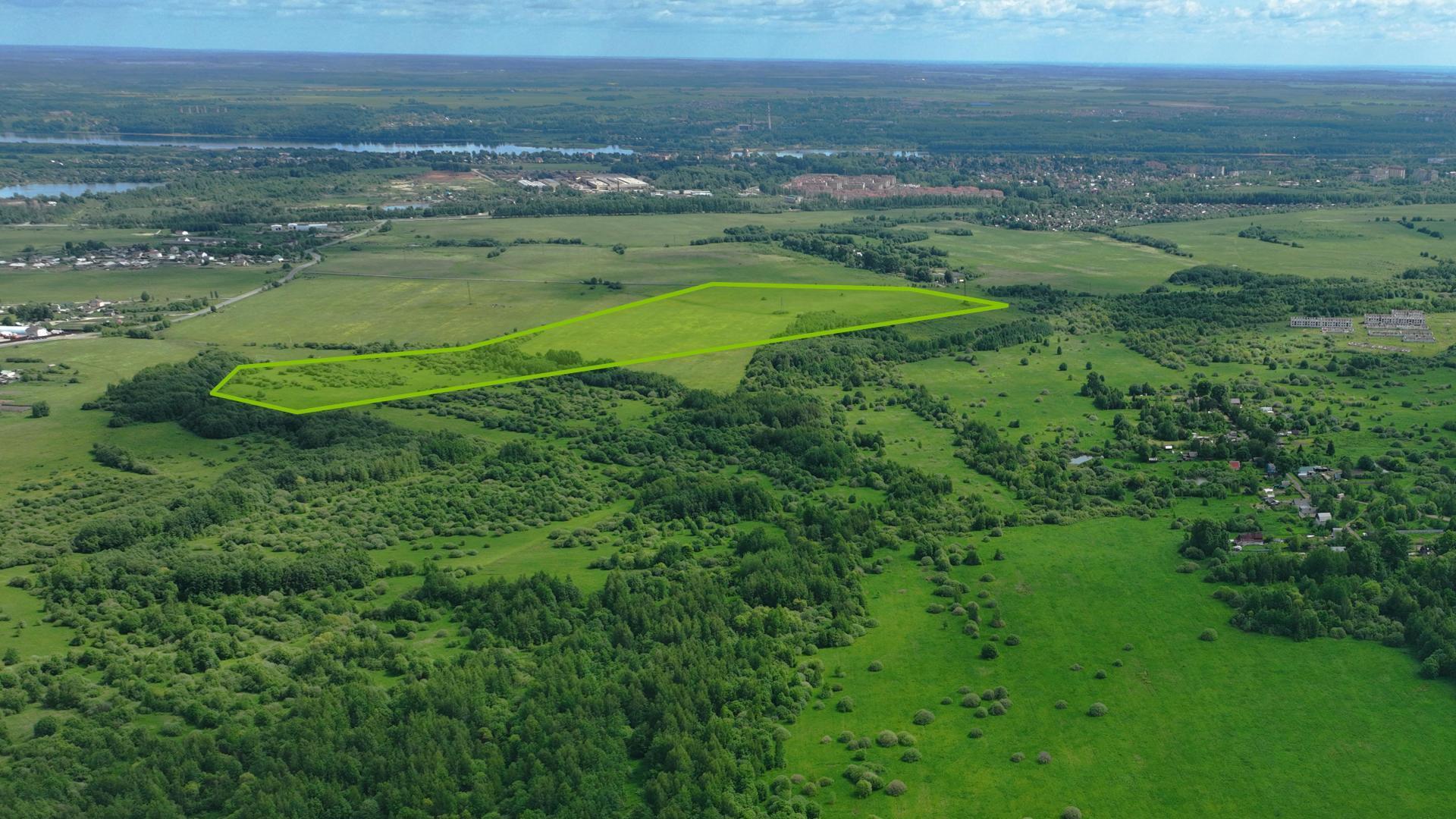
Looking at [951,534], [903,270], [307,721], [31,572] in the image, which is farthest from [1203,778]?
[903,270]

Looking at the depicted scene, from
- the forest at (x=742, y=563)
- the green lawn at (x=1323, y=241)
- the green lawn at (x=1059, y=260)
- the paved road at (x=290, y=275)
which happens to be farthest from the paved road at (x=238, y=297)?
the green lawn at (x=1323, y=241)

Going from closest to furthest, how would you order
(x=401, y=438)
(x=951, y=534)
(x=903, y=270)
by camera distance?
(x=951, y=534)
(x=401, y=438)
(x=903, y=270)

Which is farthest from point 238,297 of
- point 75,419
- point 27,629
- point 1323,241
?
point 1323,241

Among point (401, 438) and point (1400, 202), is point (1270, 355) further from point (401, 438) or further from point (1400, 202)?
point (1400, 202)

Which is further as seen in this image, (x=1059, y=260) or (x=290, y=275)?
(x=1059, y=260)

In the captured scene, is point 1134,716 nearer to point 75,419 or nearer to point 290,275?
point 75,419

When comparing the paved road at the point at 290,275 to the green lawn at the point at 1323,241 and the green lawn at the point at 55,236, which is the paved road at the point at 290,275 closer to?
the green lawn at the point at 55,236
